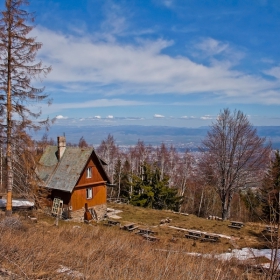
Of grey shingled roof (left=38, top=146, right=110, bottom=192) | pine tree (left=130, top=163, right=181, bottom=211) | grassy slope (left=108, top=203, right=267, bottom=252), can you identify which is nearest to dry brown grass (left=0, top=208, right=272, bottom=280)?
grassy slope (left=108, top=203, right=267, bottom=252)

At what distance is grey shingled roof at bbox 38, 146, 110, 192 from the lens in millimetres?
22000

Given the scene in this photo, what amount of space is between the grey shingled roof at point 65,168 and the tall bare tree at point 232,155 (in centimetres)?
1093

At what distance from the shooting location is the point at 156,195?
108 feet

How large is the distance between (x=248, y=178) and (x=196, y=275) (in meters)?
22.1

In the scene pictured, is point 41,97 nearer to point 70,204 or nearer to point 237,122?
point 70,204

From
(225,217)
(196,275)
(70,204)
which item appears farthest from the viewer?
(225,217)

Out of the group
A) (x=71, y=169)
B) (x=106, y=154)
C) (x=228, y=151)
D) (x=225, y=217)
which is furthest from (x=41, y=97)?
(x=106, y=154)

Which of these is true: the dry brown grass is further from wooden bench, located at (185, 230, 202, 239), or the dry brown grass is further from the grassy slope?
wooden bench, located at (185, 230, 202, 239)

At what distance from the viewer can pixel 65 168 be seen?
23.0 metres

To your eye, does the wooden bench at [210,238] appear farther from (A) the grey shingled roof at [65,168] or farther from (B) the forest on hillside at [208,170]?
(A) the grey shingled roof at [65,168]

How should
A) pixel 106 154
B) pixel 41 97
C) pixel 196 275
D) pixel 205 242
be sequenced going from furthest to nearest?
pixel 106 154, pixel 205 242, pixel 41 97, pixel 196 275

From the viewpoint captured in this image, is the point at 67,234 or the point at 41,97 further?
the point at 41,97

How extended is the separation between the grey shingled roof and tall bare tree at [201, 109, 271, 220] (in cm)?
1093

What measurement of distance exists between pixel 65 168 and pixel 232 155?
15575mm
